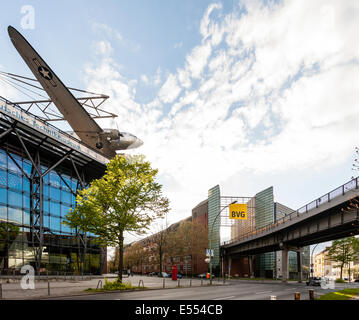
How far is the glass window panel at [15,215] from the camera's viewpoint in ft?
107

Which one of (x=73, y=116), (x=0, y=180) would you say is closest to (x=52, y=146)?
(x=73, y=116)

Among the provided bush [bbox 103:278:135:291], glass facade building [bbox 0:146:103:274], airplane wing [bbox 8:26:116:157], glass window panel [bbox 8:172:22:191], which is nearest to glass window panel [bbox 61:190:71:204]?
glass facade building [bbox 0:146:103:274]

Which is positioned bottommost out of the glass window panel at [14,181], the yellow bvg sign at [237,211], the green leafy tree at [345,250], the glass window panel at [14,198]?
the green leafy tree at [345,250]

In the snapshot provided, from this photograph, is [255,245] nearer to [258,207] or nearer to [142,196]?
[258,207]

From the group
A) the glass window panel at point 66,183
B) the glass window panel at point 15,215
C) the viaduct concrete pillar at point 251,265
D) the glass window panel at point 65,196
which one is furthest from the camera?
the viaduct concrete pillar at point 251,265

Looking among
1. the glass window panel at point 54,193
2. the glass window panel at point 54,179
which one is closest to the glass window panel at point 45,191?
the glass window panel at point 54,193

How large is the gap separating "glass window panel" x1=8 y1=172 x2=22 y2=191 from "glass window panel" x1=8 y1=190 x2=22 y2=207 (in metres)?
0.66

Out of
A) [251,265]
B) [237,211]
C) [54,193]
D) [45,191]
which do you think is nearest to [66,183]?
[54,193]

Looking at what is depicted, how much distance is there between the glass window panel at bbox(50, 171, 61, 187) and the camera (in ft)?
133

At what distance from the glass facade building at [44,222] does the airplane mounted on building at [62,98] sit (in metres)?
6.56

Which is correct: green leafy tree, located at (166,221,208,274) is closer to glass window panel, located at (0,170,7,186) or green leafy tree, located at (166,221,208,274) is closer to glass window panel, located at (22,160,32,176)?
glass window panel, located at (22,160,32,176)

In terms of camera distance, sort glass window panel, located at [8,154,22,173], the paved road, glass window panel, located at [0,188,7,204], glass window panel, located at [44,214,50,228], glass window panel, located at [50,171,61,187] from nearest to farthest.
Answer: the paved road, glass window panel, located at [0,188,7,204], glass window panel, located at [8,154,22,173], glass window panel, located at [44,214,50,228], glass window panel, located at [50,171,61,187]

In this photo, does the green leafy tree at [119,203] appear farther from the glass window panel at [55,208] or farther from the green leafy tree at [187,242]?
the green leafy tree at [187,242]

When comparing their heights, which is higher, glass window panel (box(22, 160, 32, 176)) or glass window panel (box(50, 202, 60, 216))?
glass window panel (box(22, 160, 32, 176))
